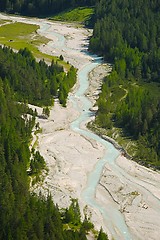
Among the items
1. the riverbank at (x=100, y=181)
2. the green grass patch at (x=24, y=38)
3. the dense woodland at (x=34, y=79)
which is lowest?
the green grass patch at (x=24, y=38)

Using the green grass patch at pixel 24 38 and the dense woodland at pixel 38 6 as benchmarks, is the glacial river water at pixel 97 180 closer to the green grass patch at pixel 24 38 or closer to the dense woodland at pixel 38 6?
the green grass patch at pixel 24 38

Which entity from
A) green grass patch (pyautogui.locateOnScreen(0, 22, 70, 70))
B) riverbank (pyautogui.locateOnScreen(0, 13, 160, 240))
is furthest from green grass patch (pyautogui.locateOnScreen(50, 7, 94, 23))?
riverbank (pyautogui.locateOnScreen(0, 13, 160, 240))

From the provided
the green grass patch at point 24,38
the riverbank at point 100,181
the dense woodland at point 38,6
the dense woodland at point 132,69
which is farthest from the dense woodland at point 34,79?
the dense woodland at point 38,6

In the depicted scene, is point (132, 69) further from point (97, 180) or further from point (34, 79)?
point (97, 180)

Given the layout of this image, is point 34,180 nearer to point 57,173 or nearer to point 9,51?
point 57,173

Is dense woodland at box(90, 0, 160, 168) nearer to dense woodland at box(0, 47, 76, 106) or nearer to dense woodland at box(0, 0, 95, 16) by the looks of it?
dense woodland at box(0, 47, 76, 106)

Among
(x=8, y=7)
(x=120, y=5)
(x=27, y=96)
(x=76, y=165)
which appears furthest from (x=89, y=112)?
(x=8, y=7)

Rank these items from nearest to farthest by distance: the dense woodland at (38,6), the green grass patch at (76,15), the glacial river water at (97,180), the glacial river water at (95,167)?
the glacial river water at (97,180) → the glacial river water at (95,167) → the green grass patch at (76,15) → the dense woodland at (38,6)
